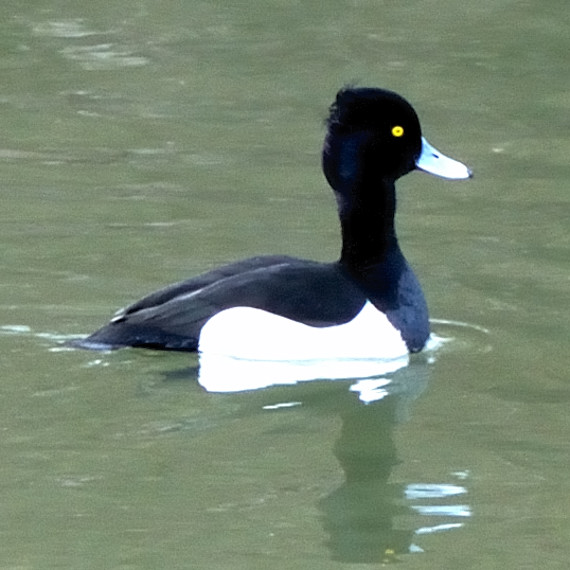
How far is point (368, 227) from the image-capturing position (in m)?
8.46

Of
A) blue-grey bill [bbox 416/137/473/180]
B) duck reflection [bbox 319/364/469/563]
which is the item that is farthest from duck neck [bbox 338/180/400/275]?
duck reflection [bbox 319/364/469/563]

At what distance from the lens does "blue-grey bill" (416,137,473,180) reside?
848cm


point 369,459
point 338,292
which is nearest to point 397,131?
point 338,292

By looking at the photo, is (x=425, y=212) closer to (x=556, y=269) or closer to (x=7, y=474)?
(x=556, y=269)

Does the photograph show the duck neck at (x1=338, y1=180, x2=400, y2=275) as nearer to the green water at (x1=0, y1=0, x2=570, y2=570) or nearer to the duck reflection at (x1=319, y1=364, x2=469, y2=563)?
the green water at (x1=0, y1=0, x2=570, y2=570)

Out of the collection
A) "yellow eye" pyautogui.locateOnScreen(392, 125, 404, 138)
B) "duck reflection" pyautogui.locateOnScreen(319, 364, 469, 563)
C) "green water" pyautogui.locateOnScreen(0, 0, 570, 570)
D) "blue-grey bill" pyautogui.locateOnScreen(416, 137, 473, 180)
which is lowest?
"duck reflection" pyautogui.locateOnScreen(319, 364, 469, 563)

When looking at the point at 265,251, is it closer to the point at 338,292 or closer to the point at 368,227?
the point at 368,227

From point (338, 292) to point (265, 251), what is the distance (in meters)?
1.87

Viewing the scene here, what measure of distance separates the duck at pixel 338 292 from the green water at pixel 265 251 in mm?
168

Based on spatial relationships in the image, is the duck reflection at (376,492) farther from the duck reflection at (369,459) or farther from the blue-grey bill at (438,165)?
the blue-grey bill at (438,165)

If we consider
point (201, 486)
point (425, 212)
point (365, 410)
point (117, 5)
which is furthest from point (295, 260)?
point (117, 5)

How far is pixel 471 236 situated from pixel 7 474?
13.7ft

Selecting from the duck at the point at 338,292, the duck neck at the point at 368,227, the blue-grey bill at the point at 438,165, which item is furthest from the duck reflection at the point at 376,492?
the blue-grey bill at the point at 438,165

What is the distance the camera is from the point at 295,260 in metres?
8.13
